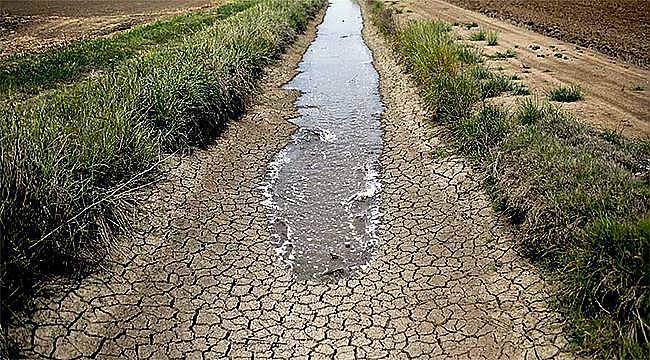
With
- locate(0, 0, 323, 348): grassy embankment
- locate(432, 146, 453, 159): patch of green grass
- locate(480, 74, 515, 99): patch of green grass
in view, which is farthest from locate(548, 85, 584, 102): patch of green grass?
locate(0, 0, 323, 348): grassy embankment

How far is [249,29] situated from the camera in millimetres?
15516

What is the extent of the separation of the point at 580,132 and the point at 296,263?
394cm

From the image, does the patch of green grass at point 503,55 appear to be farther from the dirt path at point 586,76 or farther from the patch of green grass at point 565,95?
the patch of green grass at point 565,95

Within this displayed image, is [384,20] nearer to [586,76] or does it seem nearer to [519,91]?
[586,76]

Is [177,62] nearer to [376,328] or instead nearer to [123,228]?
[123,228]

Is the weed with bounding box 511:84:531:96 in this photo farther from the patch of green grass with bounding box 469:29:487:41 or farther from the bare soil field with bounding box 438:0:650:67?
the patch of green grass with bounding box 469:29:487:41

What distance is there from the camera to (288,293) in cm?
596

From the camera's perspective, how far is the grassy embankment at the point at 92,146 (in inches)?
207

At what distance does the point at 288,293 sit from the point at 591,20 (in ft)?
61.9

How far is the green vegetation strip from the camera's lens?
12719mm

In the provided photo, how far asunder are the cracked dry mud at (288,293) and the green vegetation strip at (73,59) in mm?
6090

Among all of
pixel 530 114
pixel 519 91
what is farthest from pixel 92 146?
pixel 519 91

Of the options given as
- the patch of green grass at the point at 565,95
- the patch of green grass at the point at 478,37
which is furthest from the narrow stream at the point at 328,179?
the patch of green grass at the point at 478,37

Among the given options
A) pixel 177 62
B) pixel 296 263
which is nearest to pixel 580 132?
pixel 296 263
